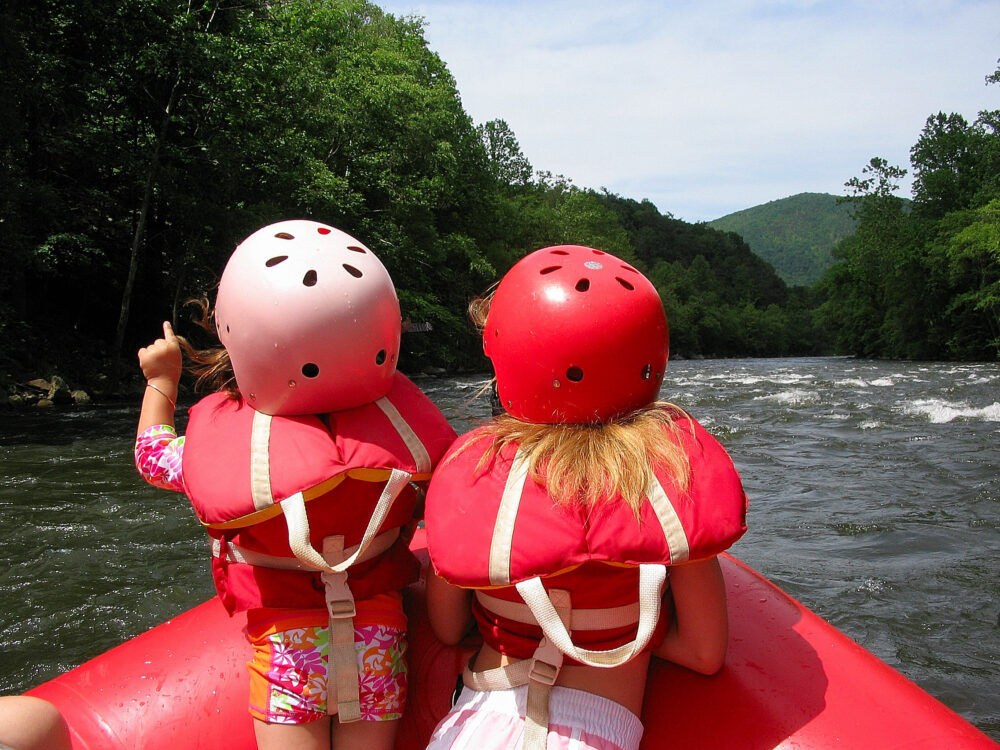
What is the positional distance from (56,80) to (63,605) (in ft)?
35.7

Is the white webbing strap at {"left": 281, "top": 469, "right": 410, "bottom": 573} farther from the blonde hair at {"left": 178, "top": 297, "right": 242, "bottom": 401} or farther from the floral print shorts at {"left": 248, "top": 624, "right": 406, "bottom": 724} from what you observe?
the blonde hair at {"left": 178, "top": 297, "right": 242, "bottom": 401}

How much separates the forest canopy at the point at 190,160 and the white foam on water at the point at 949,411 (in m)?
8.70

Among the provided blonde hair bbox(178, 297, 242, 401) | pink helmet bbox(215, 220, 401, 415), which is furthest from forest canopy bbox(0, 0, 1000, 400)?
pink helmet bbox(215, 220, 401, 415)

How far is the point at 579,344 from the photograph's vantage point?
56.9 inches

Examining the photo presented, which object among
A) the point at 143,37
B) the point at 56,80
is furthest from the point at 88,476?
A: the point at 143,37

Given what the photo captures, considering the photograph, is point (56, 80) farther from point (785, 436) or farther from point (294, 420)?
point (294, 420)

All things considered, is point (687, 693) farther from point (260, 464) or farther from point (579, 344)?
point (260, 464)

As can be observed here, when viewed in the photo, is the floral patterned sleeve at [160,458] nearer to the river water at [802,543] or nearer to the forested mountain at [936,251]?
the river water at [802,543]

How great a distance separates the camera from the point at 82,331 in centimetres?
1680

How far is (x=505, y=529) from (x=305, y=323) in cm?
59

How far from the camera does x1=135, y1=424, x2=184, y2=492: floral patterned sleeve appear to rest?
5.87 ft

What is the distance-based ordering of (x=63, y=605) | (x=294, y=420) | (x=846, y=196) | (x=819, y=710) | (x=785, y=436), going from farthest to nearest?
(x=846, y=196) < (x=785, y=436) < (x=63, y=605) < (x=294, y=420) < (x=819, y=710)

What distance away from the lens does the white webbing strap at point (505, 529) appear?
4.33 ft

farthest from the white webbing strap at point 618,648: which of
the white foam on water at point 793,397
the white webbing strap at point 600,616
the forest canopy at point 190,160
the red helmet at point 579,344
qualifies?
the white foam on water at point 793,397
